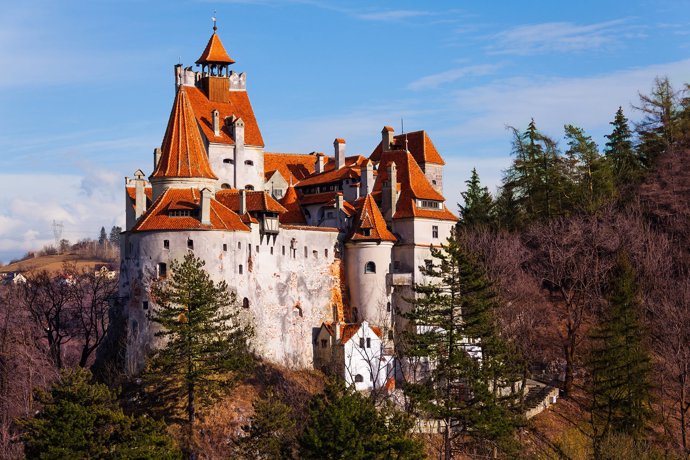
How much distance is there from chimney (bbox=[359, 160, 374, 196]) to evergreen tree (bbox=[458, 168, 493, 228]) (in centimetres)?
1715

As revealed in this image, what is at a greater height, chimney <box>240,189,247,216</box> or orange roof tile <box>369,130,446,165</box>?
orange roof tile <box>369,130,446,165</box>

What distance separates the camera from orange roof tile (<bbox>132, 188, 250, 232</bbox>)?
7231 cm

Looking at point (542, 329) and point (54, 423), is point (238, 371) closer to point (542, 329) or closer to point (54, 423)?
point (54, 423)

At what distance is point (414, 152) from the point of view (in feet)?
301

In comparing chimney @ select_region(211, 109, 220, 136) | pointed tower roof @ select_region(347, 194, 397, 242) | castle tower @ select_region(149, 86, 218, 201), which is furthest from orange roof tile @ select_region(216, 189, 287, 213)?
chimney @ select_region(211, 109, 220, 136)

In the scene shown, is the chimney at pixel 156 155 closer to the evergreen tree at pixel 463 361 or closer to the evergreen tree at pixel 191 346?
the evergreen tree at pixel 191 346

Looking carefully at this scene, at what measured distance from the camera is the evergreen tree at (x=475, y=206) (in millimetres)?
102875

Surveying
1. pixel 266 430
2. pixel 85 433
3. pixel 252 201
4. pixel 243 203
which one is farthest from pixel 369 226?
pixel 85 433

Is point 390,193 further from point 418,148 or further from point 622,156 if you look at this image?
point 622,156

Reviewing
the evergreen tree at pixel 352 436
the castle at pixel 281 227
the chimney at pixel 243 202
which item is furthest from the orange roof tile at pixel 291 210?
the evergreen tree at pixel 352 436

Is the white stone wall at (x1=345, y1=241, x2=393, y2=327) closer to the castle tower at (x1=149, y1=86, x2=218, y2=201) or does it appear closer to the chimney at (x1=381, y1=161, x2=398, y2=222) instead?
the chimney at (x1=381, y1=161, x2=398, y2=222)

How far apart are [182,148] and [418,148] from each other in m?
22.4

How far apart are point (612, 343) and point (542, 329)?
1459cm

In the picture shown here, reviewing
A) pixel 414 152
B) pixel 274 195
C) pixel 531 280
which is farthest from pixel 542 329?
pixel 274 195
